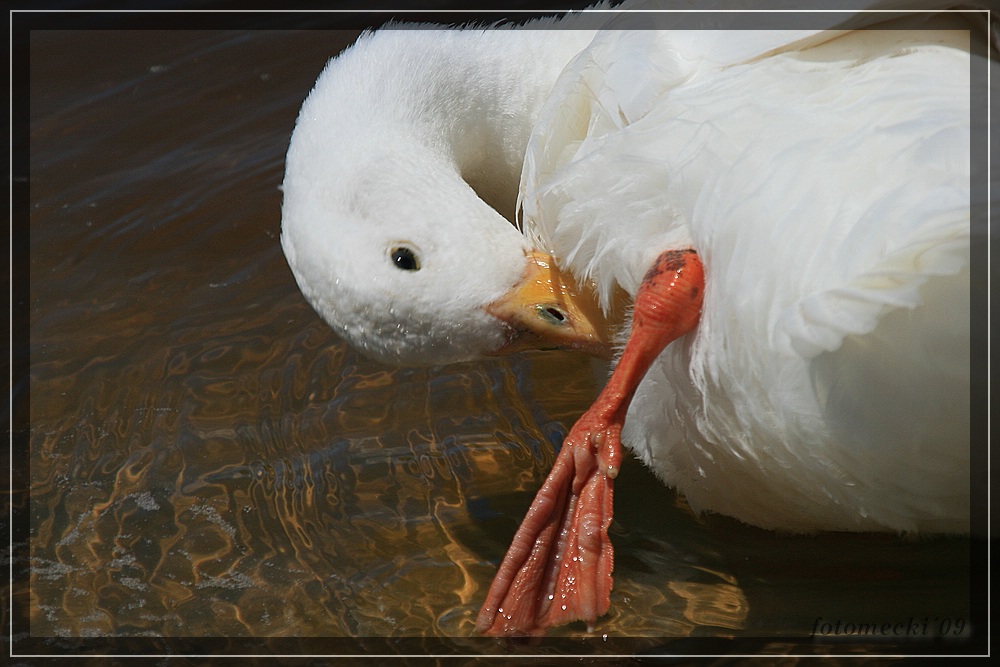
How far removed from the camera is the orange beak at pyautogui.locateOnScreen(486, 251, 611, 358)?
9.46ft

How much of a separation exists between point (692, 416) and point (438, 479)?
1024 mm

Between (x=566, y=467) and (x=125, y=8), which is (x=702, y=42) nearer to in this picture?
(x=566, y=467)

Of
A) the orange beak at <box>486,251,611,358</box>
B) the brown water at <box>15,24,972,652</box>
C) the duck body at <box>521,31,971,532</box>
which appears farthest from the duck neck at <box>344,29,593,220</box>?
the brown water at <box>15,24,972,652</box>

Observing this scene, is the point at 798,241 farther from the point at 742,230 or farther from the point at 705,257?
the point at 705,257

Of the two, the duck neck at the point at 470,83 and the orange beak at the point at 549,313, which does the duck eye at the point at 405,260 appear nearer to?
the orange beak at the point at 549,313

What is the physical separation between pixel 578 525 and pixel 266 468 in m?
1.28

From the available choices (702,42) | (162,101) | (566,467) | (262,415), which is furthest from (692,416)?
(162,101)

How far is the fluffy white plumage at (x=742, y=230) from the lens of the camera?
232cm

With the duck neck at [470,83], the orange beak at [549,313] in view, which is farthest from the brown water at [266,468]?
the duck neck at [470,83]

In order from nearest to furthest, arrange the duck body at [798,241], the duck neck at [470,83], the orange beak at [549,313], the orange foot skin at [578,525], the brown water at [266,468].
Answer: the duck body at [798,241] < the orange foot skin at [578,525] < the orange beak at [549,313] < the brown water at [266,468] < the duck neck at [470,83]

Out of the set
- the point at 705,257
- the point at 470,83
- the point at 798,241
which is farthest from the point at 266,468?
the point at 798,241

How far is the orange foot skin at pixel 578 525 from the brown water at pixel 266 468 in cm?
19

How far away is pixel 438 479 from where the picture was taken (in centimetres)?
360

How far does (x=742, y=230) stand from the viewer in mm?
2494
